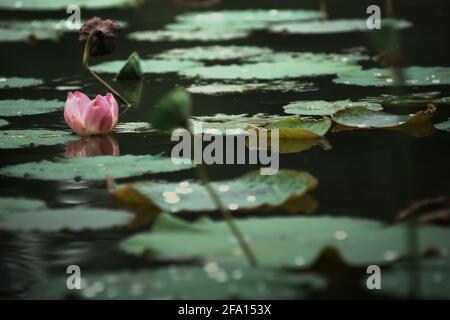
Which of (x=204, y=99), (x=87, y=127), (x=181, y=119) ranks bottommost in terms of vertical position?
(x=181, y=119)

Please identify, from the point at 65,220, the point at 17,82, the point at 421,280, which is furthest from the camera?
the point at 17,82

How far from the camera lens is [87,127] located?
2.95 meters

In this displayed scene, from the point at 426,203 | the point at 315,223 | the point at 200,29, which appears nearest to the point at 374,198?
the point at 426,203

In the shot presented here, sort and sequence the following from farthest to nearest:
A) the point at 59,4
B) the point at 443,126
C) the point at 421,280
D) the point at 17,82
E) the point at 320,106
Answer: the point at 59,4 → the point at 17,82 → the point at 320,106 → the point at 443,126 → the point at 421,280

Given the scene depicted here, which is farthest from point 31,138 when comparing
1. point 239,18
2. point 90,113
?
point 239,18

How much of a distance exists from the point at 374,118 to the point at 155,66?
5.05 feet

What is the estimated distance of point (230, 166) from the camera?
8.42 ft

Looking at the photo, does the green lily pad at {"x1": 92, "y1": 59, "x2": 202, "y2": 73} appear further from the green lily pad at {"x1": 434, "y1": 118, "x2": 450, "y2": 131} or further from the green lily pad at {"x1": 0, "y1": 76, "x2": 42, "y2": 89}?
the green lily pad at {"x1": 434, "y1": 118, "x2": 450, "y2": 131}

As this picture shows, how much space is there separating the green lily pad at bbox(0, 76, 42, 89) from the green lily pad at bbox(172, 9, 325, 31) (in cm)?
184

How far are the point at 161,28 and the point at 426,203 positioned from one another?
13.7 ft

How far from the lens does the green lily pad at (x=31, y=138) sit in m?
2.85

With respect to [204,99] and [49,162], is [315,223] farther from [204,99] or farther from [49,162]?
[204,99]

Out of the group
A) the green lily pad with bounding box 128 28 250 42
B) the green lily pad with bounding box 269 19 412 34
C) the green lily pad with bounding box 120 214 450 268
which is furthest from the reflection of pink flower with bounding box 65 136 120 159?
the green lily pad with bounding box 269 19 412 34

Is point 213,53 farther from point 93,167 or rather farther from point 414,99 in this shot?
point 93,167
